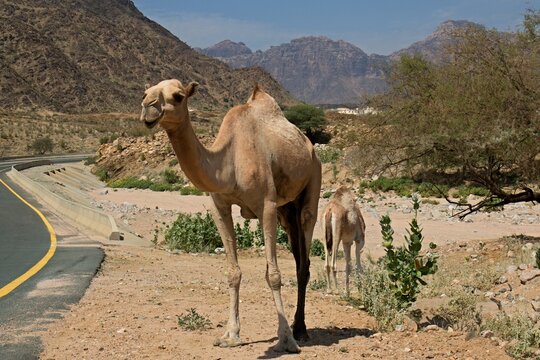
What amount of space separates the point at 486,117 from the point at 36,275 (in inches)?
432

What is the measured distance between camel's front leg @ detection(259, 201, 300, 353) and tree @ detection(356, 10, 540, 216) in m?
10.5

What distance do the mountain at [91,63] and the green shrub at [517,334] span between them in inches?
3940

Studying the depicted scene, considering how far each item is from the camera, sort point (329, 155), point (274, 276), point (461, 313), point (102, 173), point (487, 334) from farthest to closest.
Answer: point (102, 173)
point (329, 155)
point (461, 313)
point (487, 334)
point (274, 276)

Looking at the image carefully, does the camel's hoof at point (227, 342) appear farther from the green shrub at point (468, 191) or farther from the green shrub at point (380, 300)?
the green shrub at point (468, 191)

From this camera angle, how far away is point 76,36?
125062 mm

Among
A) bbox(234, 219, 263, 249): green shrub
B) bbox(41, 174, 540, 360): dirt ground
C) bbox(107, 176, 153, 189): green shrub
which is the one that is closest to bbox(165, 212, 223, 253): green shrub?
bbox(234, 219, 263, 249): green shrub

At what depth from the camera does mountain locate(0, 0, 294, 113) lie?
108m

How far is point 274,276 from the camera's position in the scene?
274 inches

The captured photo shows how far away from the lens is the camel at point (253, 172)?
21.1ft

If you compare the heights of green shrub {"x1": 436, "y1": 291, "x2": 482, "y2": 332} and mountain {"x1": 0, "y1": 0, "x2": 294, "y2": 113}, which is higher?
mountain {"x1": 0, "y1": 0, "x2": 294, "y2": 113}

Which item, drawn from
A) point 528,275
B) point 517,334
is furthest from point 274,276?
point 528,275

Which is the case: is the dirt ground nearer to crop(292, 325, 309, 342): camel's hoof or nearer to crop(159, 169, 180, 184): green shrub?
crop(292, 325, 309, 342): camel's hoof

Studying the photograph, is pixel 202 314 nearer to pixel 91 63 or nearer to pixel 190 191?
pixel 190 191

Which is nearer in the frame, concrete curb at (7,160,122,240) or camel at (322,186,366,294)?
camel at (322,186,366,294)
